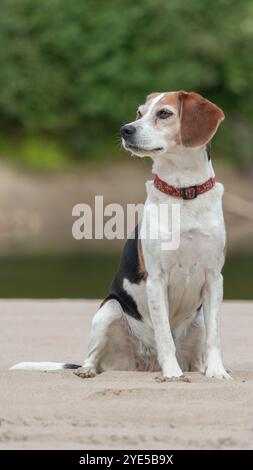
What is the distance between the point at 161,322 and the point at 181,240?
49cm

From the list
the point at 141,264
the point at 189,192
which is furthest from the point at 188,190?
the point at 141,264

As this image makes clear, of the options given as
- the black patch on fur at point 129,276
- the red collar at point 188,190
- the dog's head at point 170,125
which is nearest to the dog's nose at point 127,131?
the dog's head at point 170,125

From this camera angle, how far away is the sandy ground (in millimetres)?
5316

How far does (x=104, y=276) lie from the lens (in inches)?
761

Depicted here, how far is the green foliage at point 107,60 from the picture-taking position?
4084 centimetres

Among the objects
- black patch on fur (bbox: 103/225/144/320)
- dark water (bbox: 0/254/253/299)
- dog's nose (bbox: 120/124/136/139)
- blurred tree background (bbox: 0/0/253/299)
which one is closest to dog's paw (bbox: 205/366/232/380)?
black patch on fur (bbox: 103/225/144/320)

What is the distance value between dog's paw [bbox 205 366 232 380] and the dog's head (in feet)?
4.19

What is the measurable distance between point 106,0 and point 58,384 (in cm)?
3679

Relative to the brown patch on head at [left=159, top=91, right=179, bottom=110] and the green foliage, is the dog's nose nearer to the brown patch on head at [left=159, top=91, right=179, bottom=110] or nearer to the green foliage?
the brown patch on head at [left=159, top=91, right=179, bottom=110]

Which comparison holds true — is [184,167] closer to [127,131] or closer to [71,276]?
[127,131]

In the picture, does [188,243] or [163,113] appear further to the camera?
[163,113]

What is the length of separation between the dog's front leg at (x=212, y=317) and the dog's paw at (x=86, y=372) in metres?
0.69

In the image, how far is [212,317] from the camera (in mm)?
7082

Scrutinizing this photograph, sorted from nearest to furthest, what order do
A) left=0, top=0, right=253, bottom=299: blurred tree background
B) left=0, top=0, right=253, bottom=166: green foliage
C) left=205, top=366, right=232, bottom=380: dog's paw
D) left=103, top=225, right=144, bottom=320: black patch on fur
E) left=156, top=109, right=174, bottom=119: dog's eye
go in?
left=205, top=366, right=232, bottom=380: dog's paw
left=156, top=109, right=174, bottom=119: dog's eye
left=103, top=225, right=144, bottom=320: black patch on fur
left=0, top=0, right=253, bottom=299: blurred tree background
left=0, top=0, right=253, bottom=166: green foliage
